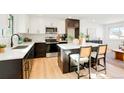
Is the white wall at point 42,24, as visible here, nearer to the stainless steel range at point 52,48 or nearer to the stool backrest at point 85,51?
the stainless steel range at point 52,48

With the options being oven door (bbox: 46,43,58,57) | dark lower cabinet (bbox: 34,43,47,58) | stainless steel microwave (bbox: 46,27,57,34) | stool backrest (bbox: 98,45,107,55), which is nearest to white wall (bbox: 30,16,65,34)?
stainless steel microwave (bbox: 46,27,57,34)

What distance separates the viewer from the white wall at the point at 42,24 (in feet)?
19.1

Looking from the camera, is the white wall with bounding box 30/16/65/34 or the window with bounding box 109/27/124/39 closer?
the window with bounding box 109/27/124/39

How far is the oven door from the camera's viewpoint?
482 centimetres

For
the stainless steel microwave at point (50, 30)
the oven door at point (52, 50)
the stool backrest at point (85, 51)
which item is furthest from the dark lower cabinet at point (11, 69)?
the stainless steel microwave at point (50, 30)

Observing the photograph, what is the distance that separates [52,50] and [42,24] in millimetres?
1630

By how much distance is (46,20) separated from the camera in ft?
19.2

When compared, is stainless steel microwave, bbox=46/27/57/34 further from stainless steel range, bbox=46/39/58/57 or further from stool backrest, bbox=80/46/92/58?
stool backrest, bbox=80/46/92/58

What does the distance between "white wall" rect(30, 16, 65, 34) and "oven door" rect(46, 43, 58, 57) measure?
1.21 meters

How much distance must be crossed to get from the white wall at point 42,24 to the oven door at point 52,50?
3.97ft
